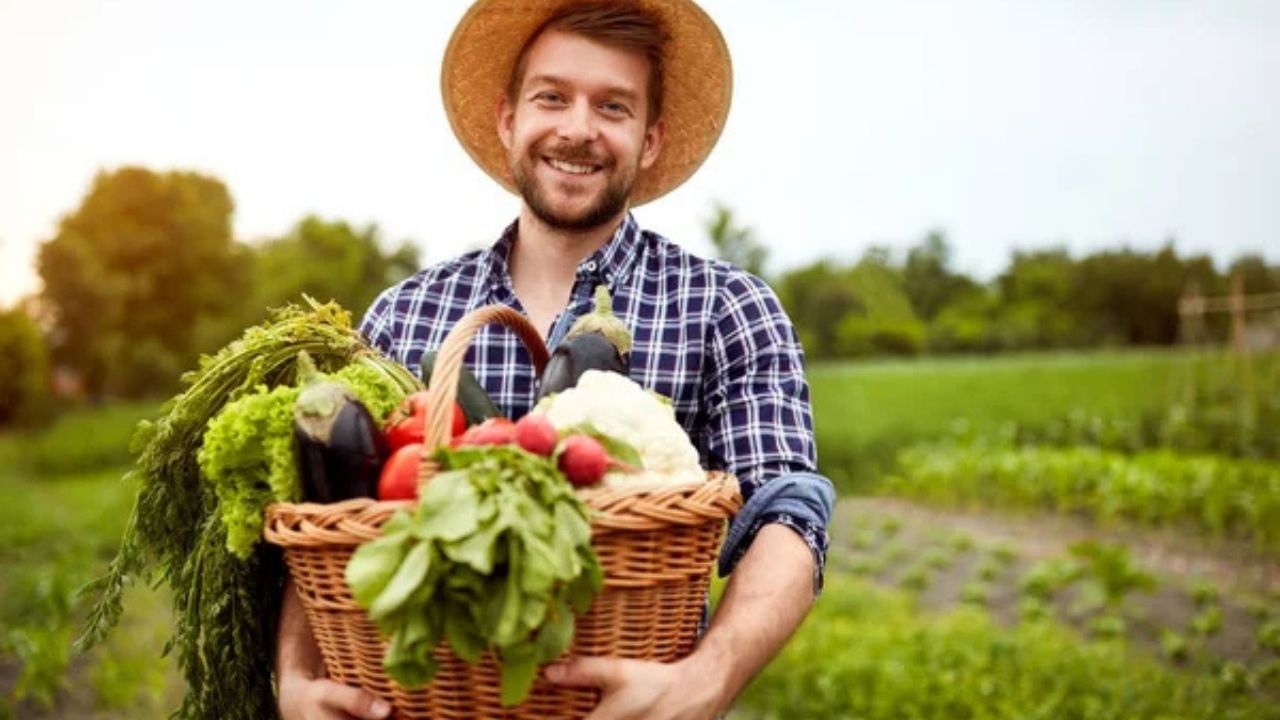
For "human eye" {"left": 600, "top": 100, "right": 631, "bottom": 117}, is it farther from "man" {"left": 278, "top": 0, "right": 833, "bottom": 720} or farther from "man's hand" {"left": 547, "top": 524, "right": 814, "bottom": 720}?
"man's hand" {"left": 547, "top": 524, "right": 814, "bottom": 720}

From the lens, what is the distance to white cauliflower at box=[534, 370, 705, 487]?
1.76 metres

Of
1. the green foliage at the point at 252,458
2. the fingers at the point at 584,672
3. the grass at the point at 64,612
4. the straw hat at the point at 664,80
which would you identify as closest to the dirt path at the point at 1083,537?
the grass at the point at 64,612

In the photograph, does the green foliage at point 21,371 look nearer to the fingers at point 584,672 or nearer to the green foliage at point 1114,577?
the green foliage at point 1114,577

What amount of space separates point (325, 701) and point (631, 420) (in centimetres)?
64

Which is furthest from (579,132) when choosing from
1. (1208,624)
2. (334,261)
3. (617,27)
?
(334,261)

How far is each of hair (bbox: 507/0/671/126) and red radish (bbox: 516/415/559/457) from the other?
114cm

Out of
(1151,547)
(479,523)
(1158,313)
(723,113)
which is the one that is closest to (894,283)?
(1158,313)

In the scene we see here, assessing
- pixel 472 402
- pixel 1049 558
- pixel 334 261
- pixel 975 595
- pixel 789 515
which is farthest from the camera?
pixel 334 261

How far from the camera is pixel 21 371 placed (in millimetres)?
13250

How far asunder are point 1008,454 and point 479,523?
10795 mm

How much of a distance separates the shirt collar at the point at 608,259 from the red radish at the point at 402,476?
924 millimetres

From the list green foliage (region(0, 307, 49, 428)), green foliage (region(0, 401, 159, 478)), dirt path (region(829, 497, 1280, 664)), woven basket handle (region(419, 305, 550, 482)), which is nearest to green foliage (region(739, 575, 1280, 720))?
dirt path (region(829, 497, 1280, 664))

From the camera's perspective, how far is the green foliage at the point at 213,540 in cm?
206

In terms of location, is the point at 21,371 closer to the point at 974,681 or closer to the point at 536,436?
the point at 974,681
